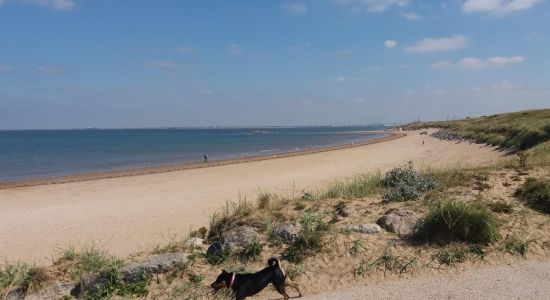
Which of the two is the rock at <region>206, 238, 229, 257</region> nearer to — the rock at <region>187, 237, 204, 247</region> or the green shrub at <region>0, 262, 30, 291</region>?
the rock at <region>187, 237, 204, 247</region>

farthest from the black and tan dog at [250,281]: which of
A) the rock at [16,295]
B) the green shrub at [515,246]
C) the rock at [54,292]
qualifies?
the green shrub at [515,246]

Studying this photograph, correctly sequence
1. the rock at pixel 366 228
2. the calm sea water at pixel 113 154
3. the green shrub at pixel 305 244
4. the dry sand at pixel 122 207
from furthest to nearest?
the calm sea water at pixel 113 154 < the dry sand at pixel 122 207 < the rock at pixel 366 228 < the green shrub at pixel 305 244

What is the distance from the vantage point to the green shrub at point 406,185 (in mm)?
8852

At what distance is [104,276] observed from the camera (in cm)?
605

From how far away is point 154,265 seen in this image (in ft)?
20.4

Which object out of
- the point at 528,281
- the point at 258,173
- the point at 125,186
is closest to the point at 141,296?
the point at 528,281

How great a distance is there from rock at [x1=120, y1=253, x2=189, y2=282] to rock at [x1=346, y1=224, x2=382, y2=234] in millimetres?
2797

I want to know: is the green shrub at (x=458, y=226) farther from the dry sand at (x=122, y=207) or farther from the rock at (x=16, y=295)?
the rock at (x=16, y=295)

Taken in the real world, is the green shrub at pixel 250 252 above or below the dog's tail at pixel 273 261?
below

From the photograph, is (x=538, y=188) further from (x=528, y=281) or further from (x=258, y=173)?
(x=258, y=173)

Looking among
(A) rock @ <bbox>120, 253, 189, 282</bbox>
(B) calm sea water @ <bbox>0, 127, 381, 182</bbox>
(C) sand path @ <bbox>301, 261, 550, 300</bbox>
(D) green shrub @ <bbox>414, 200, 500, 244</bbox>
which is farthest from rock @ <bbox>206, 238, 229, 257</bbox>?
(B) calm sea water @ <bbox>0, 127, 381, 182</bbox>

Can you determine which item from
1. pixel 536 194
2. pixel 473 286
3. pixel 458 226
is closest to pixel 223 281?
pixel 473 286

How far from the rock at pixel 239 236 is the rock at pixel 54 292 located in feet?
7.80

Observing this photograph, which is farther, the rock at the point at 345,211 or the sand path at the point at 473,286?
the rock at the point at 345,211
